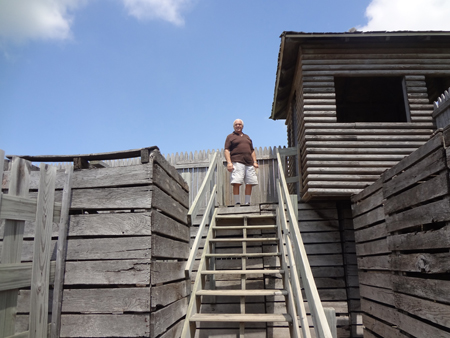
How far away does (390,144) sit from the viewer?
7008 millimetres

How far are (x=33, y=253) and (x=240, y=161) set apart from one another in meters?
4.83

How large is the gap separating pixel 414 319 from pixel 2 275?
4278 millimetres

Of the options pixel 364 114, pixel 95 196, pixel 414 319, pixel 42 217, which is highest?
pixel 364 114

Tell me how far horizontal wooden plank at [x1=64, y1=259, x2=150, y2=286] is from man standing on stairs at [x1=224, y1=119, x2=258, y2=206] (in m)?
4.06

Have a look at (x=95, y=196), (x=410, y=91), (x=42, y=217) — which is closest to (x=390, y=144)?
(x=410, y=91)

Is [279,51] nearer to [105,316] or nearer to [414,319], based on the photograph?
[414,319]

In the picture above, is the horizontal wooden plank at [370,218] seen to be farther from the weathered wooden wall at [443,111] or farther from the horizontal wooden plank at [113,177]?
the horizontal wooden plank at [113,177]

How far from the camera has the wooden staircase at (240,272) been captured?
5.08m

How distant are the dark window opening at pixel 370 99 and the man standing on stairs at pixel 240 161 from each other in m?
4.02

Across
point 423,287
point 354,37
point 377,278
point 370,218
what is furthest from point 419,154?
point 354,37

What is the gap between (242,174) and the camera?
287 inches

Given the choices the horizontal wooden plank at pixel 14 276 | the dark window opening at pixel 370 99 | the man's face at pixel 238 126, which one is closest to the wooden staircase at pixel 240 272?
the man's face at pixel 238 126

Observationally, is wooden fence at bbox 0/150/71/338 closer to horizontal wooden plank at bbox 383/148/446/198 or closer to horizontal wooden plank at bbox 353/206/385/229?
horizontal wooden plank at bbox 383/148/446/198

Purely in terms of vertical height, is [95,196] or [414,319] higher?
[95,196]
